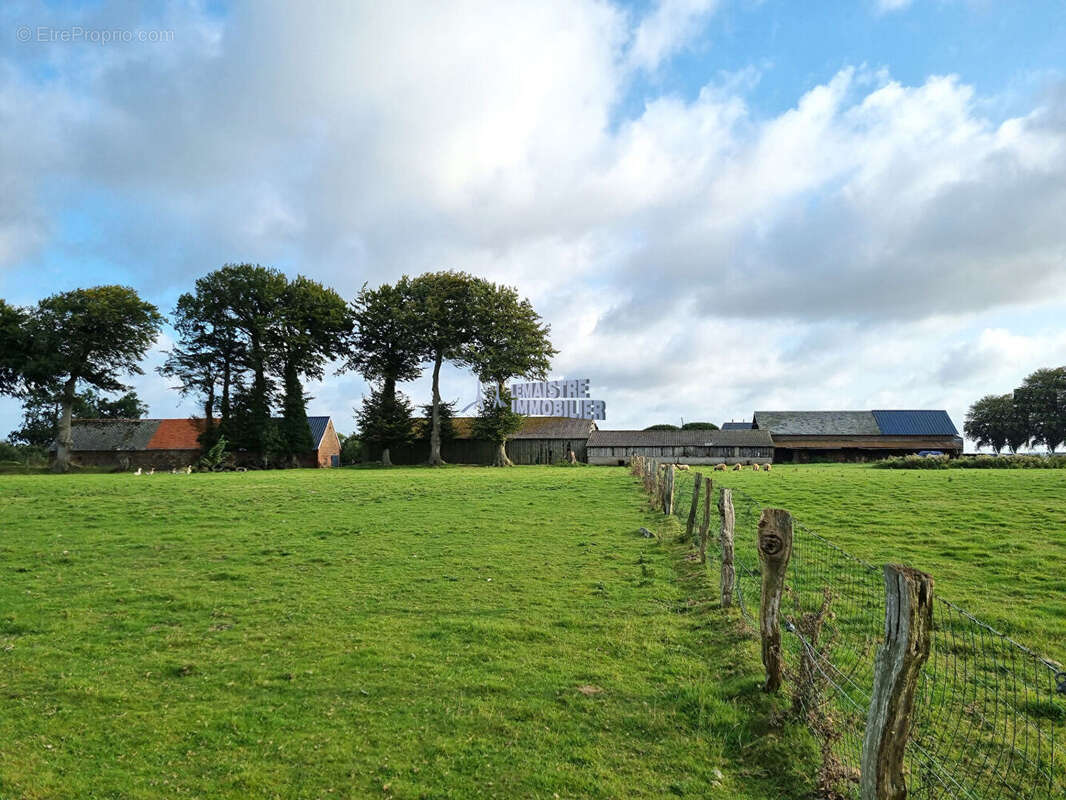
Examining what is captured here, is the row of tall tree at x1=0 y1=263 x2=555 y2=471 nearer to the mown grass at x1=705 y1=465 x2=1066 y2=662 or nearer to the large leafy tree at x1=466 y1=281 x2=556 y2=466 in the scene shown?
the large leafy tree at x1=466 y1=281 x2=556 y2=466

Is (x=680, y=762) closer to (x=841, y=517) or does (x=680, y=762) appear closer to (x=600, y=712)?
(x=600, y=712)

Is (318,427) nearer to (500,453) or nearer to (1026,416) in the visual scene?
(500,453)

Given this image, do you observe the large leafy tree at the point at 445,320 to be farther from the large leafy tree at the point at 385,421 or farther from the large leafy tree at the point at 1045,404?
the large leafy tree at the point at 1045,404

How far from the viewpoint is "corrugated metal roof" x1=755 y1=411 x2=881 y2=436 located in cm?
7906

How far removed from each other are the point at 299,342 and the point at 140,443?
22.9 metres

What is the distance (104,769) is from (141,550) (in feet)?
36.0

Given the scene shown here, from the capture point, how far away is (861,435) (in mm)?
78125

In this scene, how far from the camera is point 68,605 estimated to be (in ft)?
34.2

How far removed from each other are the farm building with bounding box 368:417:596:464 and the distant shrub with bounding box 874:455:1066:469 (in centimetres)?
3321

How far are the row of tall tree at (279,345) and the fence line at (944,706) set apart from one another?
57798mm

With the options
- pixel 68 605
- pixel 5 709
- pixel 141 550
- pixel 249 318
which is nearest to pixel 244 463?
pixel 249 318

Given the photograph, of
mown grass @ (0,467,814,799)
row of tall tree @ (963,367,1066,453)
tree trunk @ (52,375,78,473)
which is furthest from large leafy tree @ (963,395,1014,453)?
tree trunk @ (52,375,78,473)

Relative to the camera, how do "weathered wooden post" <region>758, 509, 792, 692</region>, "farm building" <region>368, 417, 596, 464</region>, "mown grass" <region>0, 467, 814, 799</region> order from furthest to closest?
"farm building" <region>368, 417, 596, 464</region> < "weathered wooden post" <region>758, 509, 792, 692</region> < "mown grass" <region>0, 467, 814, 799</region>

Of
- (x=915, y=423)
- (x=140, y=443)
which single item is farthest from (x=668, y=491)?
(x=915, y=423)
